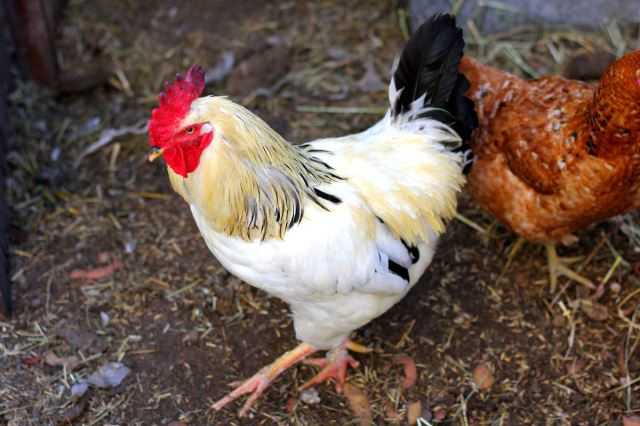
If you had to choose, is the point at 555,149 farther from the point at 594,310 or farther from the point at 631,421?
the point at 631,421

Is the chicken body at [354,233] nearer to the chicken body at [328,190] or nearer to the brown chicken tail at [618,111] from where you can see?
the chicken body at [328,190]

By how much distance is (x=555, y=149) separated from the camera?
11.1 ft

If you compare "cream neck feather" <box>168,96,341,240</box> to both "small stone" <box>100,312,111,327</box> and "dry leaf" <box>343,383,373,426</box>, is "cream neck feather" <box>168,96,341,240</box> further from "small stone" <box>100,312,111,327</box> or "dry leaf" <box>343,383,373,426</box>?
"small stone" <box>100,312,111,327</box>

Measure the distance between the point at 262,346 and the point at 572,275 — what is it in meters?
1.72

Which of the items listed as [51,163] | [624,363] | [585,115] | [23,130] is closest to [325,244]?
[585,115]

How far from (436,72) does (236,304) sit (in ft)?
5.25

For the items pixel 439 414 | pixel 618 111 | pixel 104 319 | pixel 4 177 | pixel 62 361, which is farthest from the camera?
pixel 4 177

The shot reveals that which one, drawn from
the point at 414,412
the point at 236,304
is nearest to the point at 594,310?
the point at 414,412

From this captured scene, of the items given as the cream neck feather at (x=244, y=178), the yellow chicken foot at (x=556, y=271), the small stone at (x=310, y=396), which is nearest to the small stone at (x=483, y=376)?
the yellow chicken foot at (x=556, y=271)

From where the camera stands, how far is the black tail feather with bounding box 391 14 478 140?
10.4 ft

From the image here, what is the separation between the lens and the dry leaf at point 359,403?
344 cm

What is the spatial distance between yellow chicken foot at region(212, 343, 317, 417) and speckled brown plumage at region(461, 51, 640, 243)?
1215mm

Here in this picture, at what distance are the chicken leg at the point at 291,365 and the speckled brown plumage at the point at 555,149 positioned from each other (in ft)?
3.56

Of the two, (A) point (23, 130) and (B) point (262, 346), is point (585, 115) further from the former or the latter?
(A) point (23, 130)
